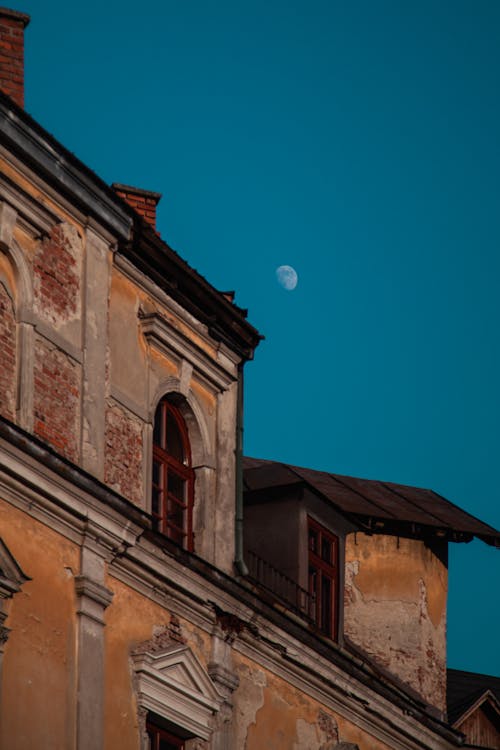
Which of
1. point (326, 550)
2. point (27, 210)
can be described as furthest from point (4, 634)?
point (326, 550)

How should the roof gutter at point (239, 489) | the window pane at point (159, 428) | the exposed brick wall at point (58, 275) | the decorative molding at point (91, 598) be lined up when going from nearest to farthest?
the decorative molding at point (91, 598)
the exposed brick wall at point (58, 275)
the window pane at point (159, 428)
the roof gutter at point (239, 489)

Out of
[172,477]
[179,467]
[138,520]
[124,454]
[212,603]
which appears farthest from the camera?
[179,467]

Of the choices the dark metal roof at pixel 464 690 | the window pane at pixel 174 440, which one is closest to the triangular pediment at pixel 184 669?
the window pane at pixel 174 440

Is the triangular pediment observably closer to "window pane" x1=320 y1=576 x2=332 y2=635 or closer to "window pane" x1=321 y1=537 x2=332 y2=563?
"window pane" x1=320 y1=576 x2=332 y2=635

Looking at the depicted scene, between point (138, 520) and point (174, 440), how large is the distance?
236cm

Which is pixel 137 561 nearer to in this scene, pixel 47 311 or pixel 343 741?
pixel 47 311

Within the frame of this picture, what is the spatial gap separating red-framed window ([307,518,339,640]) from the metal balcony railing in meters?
0.40

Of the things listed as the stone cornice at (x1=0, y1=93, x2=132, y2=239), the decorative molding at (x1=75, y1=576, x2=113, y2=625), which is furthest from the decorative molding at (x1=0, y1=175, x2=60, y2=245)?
the decorative molding at (x1=75, y1=576, x2=113, y2=625)

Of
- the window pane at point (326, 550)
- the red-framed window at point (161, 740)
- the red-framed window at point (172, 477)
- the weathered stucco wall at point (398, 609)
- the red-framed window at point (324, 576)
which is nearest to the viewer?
the red-framed window at point (161, 740)

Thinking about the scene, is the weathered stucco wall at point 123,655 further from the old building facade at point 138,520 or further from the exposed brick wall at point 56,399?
the exposed brick wall at point 56,399

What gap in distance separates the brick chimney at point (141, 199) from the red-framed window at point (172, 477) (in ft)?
7.38

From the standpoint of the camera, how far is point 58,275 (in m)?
20.0

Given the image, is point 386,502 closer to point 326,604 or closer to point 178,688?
point 326,604

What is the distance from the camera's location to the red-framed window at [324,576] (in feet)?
80.5
